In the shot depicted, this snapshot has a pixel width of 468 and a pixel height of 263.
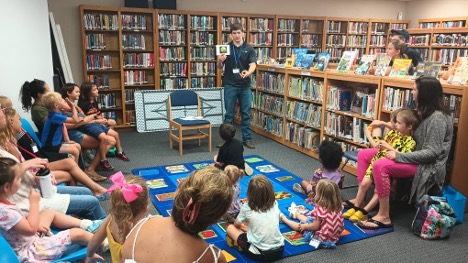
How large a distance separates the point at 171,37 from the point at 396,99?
437 cm

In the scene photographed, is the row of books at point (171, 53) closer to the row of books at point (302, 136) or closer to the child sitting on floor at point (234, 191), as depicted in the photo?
the row of books at point (302, 136)

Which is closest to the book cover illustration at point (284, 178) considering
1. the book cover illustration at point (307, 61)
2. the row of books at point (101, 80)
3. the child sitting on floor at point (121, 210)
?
the book cover illustration at point (307, 61)

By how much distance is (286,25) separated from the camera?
7.78 metres

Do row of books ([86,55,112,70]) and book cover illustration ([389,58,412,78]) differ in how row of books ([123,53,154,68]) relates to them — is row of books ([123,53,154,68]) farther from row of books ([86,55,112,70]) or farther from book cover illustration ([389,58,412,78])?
book cover illustration ([389,58,412,78])

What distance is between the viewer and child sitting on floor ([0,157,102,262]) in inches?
73.9

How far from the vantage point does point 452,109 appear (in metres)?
3.35

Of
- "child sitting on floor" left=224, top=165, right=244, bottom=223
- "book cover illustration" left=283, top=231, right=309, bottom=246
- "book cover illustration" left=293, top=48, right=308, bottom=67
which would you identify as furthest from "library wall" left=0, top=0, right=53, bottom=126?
"book cover illustration" left=293, top=48, right=308, bottom=67

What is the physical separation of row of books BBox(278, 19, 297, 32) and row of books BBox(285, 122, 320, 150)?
9.47 ft

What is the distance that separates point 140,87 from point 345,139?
156 inches

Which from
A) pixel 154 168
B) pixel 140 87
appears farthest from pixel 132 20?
pixel 154 168

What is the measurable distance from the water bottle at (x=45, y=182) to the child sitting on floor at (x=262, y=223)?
4.45ft

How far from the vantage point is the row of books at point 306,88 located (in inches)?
196

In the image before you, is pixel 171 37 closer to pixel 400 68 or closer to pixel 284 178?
pixel 284 178

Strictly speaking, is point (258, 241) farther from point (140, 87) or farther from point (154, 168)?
point (140, 87)
